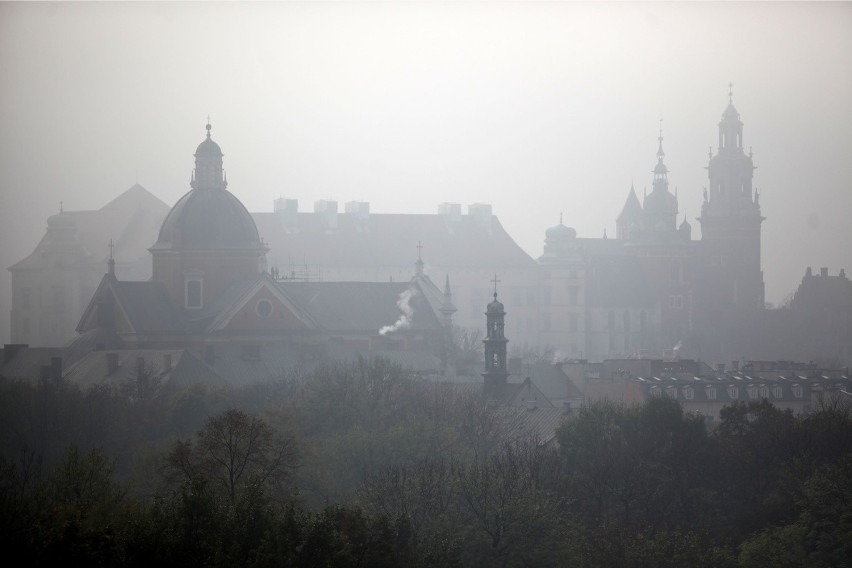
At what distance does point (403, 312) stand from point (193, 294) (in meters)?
10.1

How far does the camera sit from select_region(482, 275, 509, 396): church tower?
2616 inches

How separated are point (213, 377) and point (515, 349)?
44.8 metres

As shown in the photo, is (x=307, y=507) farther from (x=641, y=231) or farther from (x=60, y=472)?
(x=641, y=231)

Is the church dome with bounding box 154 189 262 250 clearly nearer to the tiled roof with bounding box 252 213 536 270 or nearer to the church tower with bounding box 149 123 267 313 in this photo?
the church tower with bounding box 149 123 267 313

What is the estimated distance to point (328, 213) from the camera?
132125 mm

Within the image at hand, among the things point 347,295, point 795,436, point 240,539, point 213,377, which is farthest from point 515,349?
point 240,539

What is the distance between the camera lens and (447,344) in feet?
285

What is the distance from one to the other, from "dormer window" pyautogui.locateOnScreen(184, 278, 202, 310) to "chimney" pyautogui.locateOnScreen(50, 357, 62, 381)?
37.3ft

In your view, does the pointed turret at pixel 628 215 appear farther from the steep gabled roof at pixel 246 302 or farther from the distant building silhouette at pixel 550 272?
the steep gabled roof at pixel 246 302

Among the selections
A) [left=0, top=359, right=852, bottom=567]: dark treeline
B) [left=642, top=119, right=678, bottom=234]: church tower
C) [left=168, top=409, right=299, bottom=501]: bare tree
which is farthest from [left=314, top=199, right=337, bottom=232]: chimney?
[left=168, top=409, right=299, bottom=501]: bare tree

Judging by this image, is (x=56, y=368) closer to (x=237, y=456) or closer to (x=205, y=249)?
(x=205, y=249)

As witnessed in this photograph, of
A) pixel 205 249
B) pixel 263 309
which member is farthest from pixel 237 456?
pixel 205 249

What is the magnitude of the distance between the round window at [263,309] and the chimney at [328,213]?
163ft

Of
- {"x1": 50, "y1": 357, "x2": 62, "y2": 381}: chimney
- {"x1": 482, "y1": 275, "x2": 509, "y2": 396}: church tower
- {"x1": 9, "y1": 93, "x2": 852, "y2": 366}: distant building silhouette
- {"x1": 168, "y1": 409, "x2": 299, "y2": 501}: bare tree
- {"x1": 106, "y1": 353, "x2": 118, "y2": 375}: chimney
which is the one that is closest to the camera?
{"x1": 168, "y1": 409, "x2": 299, "y2": 501}: bare tree
